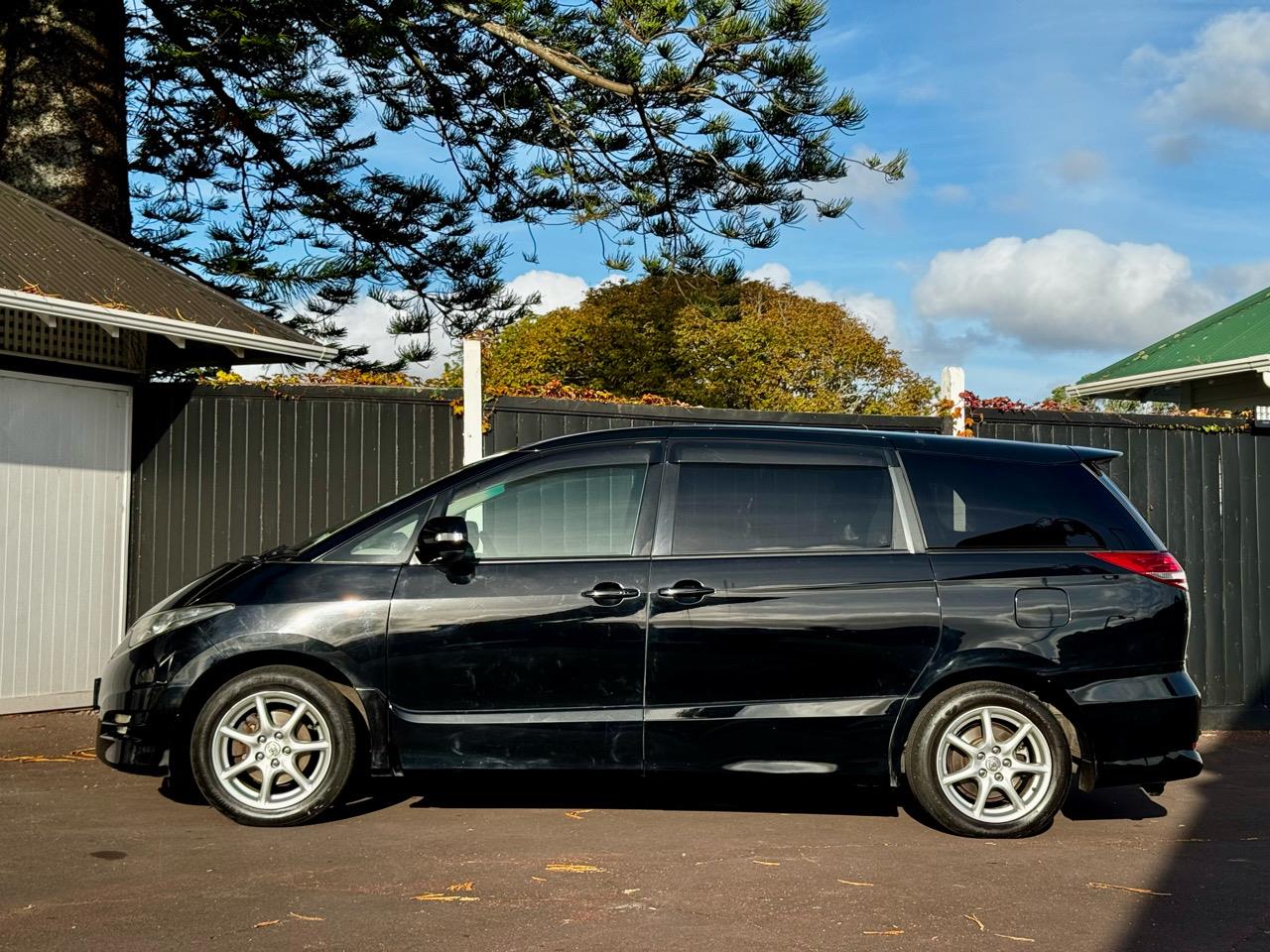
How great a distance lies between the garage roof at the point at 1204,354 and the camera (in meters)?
14.1

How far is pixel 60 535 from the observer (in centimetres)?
1009

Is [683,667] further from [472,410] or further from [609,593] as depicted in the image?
[472,410]

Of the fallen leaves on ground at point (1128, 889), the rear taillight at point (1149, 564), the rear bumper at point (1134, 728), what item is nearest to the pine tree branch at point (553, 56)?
the rear taillight at point (1149, 564)

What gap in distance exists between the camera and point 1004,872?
18.5 ft

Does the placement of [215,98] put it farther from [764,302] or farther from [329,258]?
[764,302]

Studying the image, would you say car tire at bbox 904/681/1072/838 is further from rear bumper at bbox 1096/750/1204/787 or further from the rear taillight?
the rear taillight

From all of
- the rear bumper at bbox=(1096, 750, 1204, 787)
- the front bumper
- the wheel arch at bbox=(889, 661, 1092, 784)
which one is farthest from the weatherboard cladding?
the rear bumper at bbox=(1096, 750, 1204, 787)

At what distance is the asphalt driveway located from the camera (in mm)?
4691

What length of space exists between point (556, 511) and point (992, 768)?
7.82 ft

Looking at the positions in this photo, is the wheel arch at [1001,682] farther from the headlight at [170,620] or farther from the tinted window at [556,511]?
the headlight at [170,620]

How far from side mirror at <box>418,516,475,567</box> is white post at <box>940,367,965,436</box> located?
197 inches

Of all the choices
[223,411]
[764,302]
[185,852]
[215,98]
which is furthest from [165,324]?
A: [764,302]

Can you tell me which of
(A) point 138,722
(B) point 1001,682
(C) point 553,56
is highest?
(C) point 553,56

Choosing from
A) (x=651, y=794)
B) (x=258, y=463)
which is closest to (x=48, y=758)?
(x=258, y=463)
